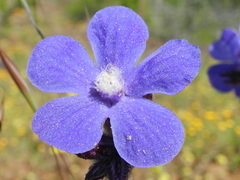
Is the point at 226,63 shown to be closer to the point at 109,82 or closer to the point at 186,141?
the point at 109,82

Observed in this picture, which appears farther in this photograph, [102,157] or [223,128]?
[223,128]

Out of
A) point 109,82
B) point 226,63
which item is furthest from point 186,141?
point 109,82

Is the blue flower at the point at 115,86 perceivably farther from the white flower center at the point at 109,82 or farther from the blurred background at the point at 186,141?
→ the blurred background at the point at 186,141

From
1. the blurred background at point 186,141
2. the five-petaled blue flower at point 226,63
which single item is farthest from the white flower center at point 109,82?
the blurred background at point 186,141

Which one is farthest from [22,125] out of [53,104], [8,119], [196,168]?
[53,104]

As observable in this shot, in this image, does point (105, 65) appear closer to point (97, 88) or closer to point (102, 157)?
point (97, 88)

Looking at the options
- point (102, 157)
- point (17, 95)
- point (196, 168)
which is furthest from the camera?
point (17, 95)

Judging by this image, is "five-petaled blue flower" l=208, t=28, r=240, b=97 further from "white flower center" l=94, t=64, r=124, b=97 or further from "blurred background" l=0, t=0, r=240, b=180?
"blurred background" l=0, t=0, r=240, b=180

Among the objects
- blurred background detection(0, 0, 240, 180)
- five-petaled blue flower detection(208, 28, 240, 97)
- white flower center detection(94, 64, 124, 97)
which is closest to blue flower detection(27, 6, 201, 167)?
white flower center detection(94, 64, 124, 97)
